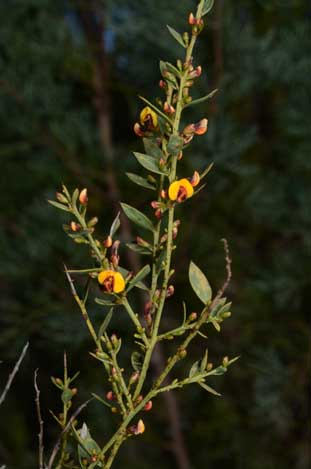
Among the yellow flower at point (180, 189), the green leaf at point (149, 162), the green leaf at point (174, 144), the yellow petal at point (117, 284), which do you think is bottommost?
the yellow petal at point (117, 284)

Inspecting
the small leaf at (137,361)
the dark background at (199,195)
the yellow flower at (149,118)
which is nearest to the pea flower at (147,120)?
the yellow flower at (149,118)

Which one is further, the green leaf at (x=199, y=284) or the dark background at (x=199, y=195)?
the dark background at (x=199, y=195)

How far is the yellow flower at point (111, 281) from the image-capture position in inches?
14.1

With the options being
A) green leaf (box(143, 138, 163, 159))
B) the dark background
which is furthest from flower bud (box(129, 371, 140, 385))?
the dark background

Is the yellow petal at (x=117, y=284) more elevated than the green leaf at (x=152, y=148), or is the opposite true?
the green leaf at (x=152, y=148)

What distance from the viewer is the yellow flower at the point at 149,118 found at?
38 cm

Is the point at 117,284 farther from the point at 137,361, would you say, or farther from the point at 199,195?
the point at 199,195

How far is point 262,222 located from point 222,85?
302 mm

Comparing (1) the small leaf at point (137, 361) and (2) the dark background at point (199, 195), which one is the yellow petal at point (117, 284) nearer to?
(1) the small leaf at point (137, 361)

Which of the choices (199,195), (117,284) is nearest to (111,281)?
(117,284)

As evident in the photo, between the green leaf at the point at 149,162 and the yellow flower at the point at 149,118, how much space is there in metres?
0.02

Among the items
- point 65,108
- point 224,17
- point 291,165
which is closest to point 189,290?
point 291,165

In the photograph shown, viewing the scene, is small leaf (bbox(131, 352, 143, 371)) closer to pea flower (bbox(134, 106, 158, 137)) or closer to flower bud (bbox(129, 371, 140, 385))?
flower bud (bbox(129, 371, 140, 385))

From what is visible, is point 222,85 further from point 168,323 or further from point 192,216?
point 168,323
